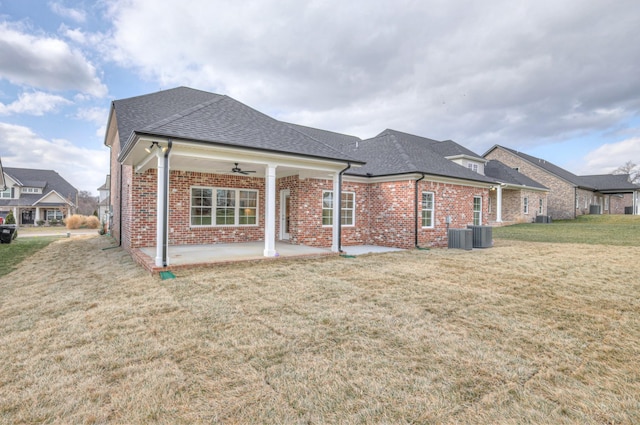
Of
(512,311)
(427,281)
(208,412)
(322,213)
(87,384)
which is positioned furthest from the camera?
(322,213)

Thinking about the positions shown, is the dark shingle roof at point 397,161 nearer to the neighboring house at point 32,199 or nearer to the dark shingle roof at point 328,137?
the dark shingle roof at point 328,137

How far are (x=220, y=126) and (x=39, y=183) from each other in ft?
141

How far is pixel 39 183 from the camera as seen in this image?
120 ft

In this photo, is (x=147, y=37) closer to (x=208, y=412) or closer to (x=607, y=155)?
(x=208, y=412)

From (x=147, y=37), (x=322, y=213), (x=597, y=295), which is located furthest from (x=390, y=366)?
(x=147, y=37)

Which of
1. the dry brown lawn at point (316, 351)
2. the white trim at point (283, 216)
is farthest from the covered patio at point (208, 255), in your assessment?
the white trim at point (283, 216)

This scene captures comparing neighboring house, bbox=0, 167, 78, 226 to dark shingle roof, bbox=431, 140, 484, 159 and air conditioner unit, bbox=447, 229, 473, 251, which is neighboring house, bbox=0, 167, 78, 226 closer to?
dark shingle roof, bbox=431, 140, 484, 159

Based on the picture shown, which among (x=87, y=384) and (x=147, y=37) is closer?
(x=87, y=384)

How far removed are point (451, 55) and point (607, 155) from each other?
62.2 m

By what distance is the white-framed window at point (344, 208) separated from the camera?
11.5 metres

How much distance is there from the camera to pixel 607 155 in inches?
2121

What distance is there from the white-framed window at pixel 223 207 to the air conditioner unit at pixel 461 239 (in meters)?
7.88

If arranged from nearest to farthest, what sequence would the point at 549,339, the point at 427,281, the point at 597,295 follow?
the point at 549,339
the point at 597,295
the point at 427,281

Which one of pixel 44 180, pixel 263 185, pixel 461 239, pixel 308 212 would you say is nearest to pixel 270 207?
pixel 308 212
